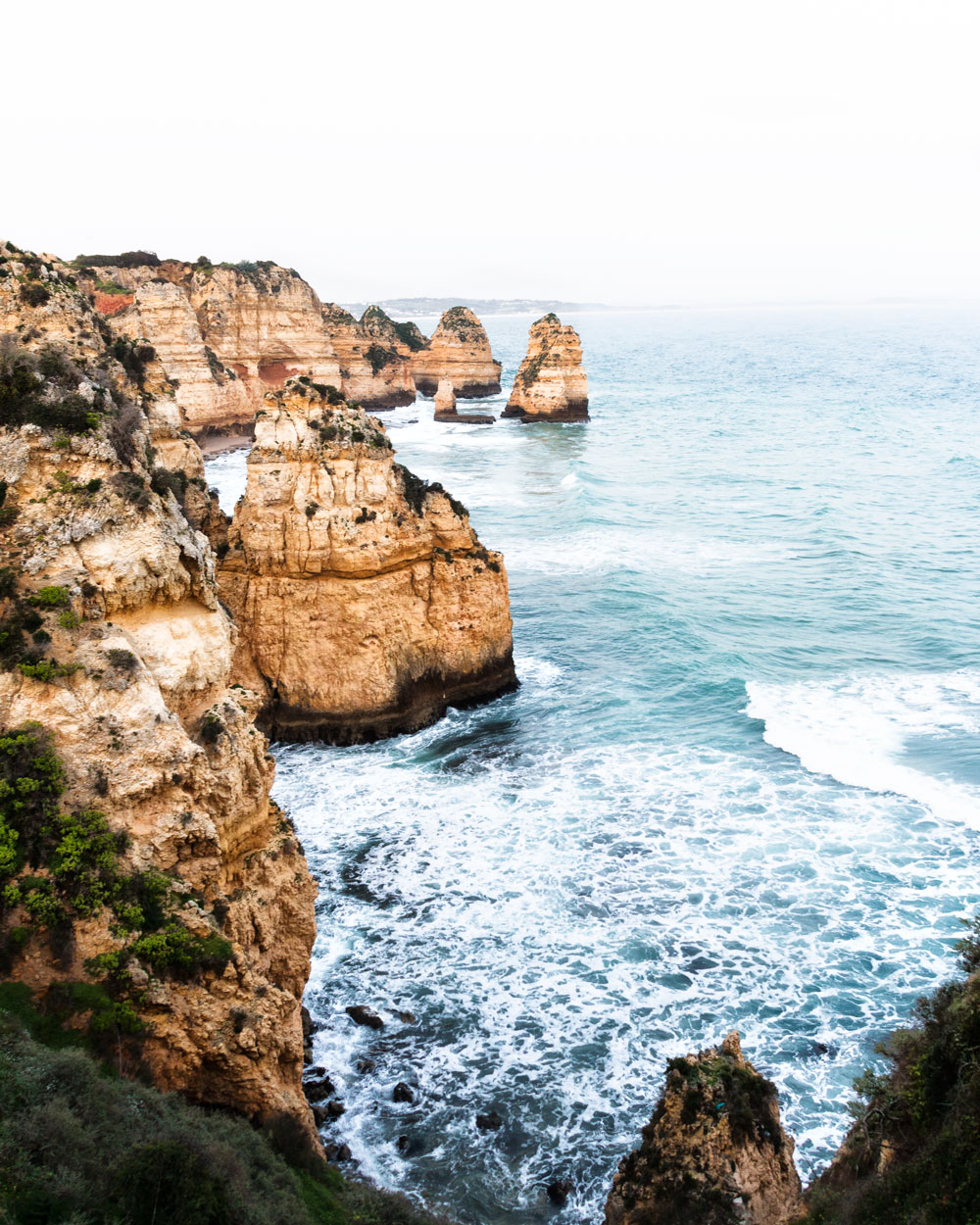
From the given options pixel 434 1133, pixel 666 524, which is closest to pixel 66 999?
pixel 434 1133

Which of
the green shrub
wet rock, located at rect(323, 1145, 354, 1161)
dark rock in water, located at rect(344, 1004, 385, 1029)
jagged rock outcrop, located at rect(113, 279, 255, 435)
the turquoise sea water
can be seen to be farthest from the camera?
jagged rock outcrop, located at rect(113, 279, 255, 435)

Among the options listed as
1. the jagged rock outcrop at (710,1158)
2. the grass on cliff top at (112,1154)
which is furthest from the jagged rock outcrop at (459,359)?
the grass on cliff top at (112,1154)

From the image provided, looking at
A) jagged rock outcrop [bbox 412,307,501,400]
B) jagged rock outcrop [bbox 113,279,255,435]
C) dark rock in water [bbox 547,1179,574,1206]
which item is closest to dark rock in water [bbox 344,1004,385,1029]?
dark rock in water [bbox 547,1179,574,1206]

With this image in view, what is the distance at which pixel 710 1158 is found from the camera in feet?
32.7

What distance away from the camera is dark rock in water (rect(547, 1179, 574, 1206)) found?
38.1ft

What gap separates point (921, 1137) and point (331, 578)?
713 inches

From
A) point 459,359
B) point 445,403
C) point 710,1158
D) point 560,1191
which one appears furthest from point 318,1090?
point 459,359

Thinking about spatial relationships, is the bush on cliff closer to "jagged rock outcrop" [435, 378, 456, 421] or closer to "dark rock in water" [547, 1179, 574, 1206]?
"dark rock in water" [547, 1179, 574, 1206]

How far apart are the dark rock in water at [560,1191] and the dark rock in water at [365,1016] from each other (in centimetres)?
399

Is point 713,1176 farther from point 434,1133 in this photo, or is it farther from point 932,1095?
point 434,1133

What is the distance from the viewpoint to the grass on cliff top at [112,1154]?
707 centimetres

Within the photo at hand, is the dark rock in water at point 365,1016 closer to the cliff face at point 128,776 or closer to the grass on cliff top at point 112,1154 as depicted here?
the cliff face at point 128,776

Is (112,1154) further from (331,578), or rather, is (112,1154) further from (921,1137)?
(331,578)

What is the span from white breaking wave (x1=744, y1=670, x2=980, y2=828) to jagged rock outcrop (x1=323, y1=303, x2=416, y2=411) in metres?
55.0
